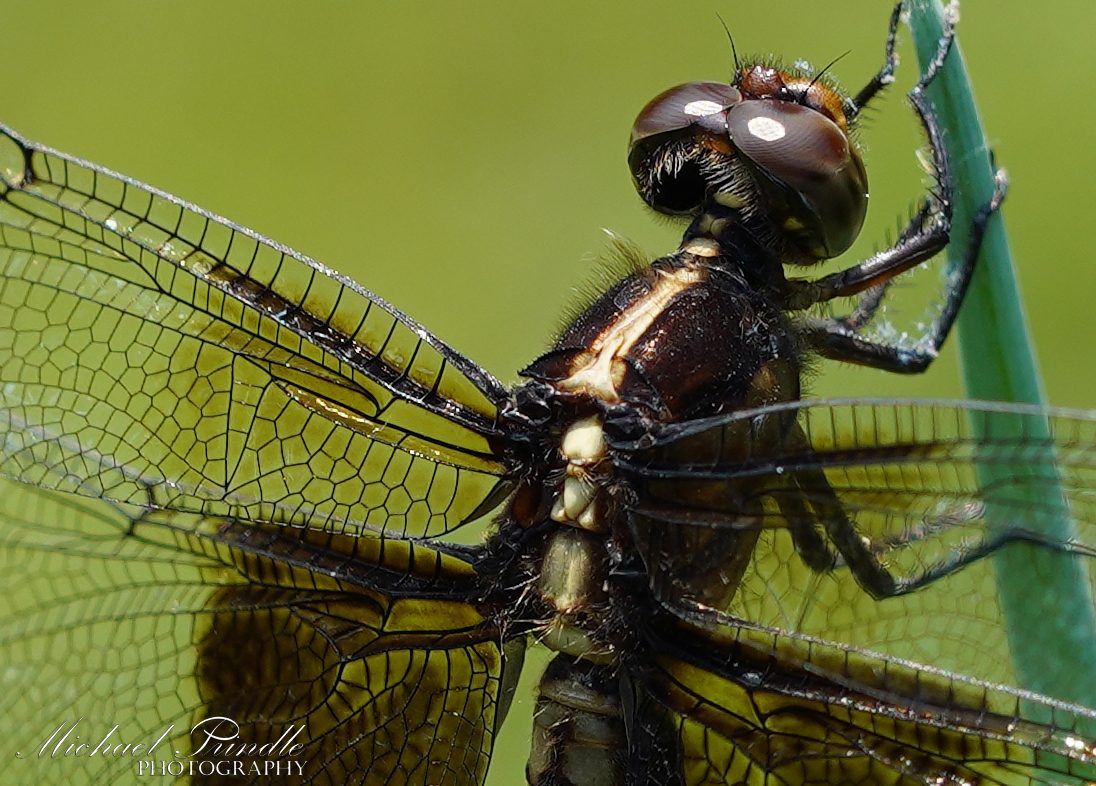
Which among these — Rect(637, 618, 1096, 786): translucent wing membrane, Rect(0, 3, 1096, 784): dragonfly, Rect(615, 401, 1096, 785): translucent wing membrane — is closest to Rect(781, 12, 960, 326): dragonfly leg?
Rect(0, 3, 1096, 784): dragonfly

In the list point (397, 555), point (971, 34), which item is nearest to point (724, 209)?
point (397, 555)

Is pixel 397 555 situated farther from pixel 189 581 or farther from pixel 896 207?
pixel 896 207

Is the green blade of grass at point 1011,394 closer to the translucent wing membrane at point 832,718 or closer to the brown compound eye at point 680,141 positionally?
the translucent wing membrane at point 832,718

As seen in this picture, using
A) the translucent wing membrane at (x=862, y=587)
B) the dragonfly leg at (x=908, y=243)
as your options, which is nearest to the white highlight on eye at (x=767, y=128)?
the dragonfly leg at (x=908, y=243)

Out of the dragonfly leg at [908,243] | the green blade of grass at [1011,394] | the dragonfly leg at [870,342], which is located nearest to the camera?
the green blade of grass at [1011,394]

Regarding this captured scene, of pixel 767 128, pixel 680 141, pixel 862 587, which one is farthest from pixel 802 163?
pixel 862 587

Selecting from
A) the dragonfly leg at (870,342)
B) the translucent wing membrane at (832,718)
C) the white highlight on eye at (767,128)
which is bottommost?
the translucent wing membrane at (832,718)

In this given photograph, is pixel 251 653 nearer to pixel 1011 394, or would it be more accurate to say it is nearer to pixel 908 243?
pixel 1011 394
